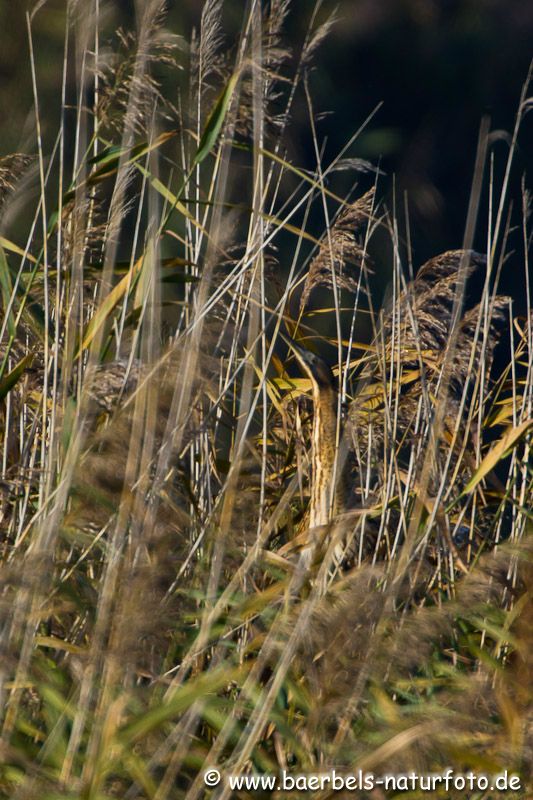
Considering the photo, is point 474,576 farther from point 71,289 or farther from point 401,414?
Result: point 401,414

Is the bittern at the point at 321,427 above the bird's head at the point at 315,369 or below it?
below

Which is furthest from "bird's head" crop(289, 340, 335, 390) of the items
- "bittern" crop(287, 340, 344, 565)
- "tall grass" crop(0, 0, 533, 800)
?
"tall grass" crop(0, 0, 533, 800)

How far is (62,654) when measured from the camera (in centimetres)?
176

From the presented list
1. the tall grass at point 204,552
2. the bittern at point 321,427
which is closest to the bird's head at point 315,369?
the bittern at point 321,427

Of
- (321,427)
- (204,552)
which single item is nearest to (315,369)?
(321,427)

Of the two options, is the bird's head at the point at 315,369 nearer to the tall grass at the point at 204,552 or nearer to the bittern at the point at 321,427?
the bittern at the point at 321,427

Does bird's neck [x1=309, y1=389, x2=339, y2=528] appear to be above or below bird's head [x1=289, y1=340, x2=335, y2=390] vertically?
below

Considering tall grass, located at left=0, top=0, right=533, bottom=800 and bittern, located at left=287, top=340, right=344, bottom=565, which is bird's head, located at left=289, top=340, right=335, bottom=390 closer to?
bittern, located at left=287, top=340, right=344, bottom=565

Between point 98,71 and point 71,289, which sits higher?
point 98,71

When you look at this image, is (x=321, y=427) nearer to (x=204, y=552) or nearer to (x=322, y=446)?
(x=322, y=446)

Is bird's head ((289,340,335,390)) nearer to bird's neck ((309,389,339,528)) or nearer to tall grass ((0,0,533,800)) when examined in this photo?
bird's neck ((309,389,339,528))

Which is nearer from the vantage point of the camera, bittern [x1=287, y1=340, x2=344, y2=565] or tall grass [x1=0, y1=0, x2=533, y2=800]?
tall grass [x1=0, y1=0, x2=533, y2=800]

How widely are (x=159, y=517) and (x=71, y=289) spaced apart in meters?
0.65

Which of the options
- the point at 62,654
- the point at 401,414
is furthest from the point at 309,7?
the point at 62,654
